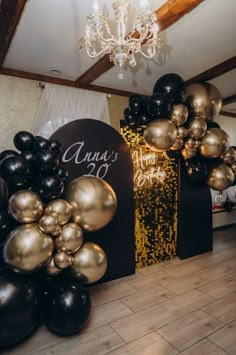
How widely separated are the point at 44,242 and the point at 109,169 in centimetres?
117

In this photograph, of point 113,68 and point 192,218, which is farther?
point 192,218

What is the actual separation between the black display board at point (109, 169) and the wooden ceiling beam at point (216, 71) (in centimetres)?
168

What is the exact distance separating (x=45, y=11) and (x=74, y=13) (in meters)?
0.25

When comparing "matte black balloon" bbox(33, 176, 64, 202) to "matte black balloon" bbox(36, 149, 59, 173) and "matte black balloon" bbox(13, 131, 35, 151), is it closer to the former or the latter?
"matte black balloon" bbox(36, 149, 59, 173)

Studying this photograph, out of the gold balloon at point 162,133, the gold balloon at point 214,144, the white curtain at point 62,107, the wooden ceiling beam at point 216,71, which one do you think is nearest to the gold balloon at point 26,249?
the gold balloon at point 162,133

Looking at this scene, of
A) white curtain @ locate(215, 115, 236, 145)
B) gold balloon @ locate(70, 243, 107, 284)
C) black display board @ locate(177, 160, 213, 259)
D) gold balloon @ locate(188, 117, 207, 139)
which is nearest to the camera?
gold balloon @ locate(70, 243, 107, 284)

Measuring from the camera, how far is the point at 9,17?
2064mm

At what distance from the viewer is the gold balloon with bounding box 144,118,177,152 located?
258 cm

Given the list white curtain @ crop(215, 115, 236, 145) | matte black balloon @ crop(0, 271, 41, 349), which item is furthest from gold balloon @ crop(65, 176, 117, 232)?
white curtain @ crop(215, 115, 236, 145)

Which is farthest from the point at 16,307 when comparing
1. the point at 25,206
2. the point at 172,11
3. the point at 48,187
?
the point at 172,11

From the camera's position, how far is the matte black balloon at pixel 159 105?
2601 millimetres

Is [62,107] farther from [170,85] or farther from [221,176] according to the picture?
A: [221,176]

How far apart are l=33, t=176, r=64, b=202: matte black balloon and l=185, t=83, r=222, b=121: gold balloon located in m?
1.86

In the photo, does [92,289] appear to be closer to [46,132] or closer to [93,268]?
[93,268]
